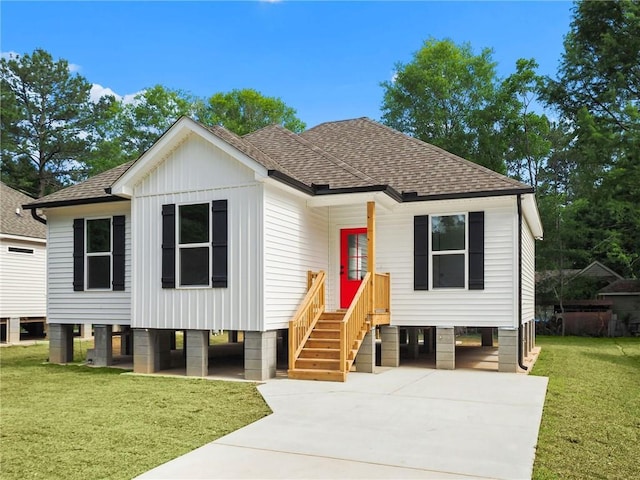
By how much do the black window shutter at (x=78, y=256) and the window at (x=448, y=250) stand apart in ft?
26.5

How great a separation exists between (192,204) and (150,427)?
575 centimetres

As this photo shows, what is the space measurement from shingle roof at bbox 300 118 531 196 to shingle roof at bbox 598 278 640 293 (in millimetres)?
16362

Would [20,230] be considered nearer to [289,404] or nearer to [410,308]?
[410,308]

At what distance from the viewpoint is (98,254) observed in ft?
43.7

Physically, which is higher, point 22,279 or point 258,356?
point 22,279

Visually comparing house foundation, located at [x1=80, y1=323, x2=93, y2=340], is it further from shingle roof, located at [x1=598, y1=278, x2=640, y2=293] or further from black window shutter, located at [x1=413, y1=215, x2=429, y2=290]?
shingle roof, located at [x1=598, y1=278, x2=640, y2=293]

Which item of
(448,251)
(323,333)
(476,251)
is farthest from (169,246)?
(476,251)

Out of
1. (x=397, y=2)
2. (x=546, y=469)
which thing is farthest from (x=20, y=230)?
(x=546, y=469)

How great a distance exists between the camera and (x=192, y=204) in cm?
1148

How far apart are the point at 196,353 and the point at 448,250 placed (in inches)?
222

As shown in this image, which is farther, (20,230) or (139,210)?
(20,230)

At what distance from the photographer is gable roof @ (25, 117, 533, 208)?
1126 centimetres

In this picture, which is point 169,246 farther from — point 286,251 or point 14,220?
point 14,220

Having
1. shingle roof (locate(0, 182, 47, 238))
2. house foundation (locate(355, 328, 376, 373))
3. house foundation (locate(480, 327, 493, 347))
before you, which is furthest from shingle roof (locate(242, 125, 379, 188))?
shingle roof (locate(0, 182, 47, 238))
